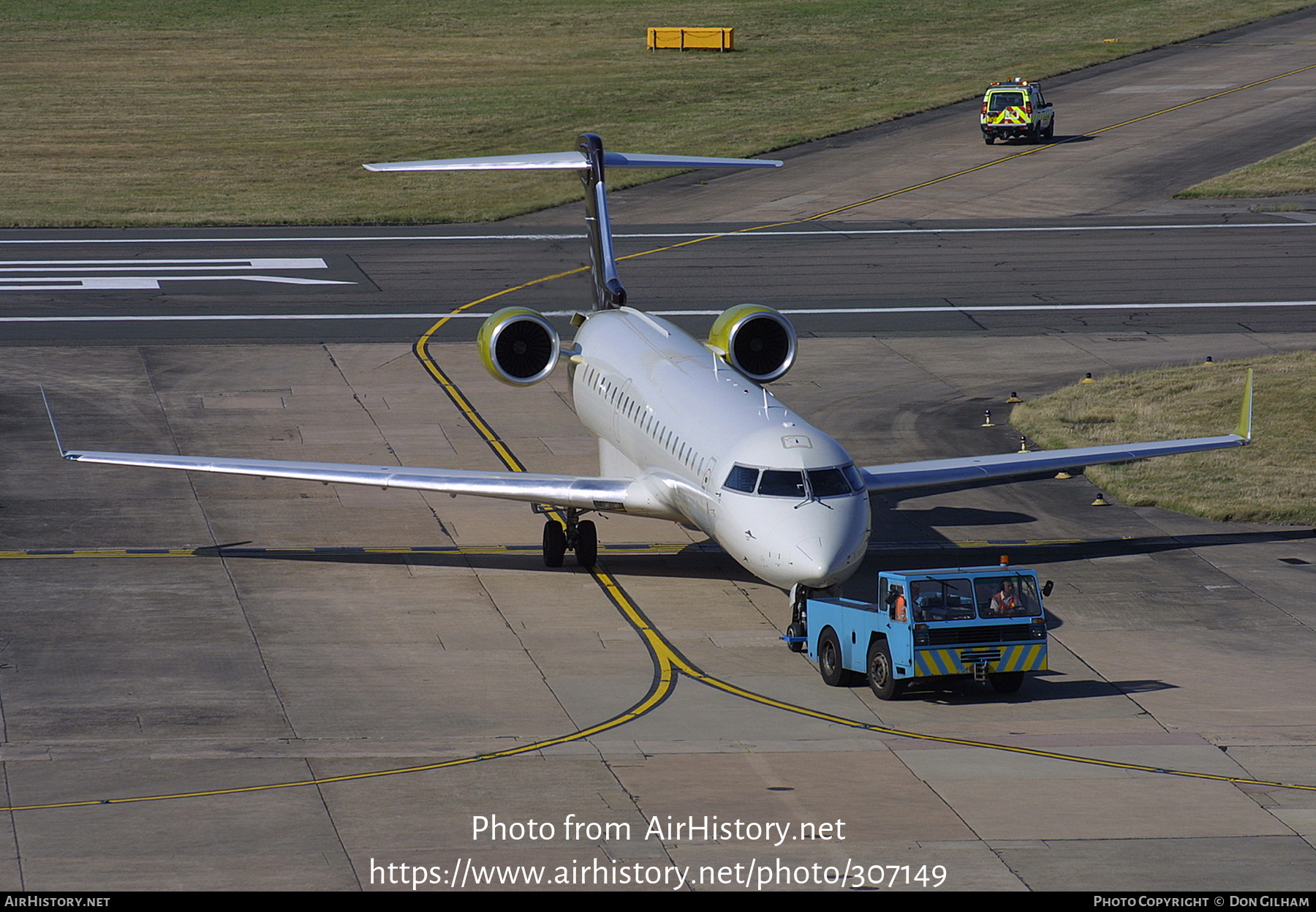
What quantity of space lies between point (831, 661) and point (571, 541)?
6711 mm

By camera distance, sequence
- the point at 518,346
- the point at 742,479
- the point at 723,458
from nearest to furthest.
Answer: the point at 742,479
the point at 723,458
the point at 518,346

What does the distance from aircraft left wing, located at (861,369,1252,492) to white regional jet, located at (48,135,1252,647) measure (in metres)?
0.04

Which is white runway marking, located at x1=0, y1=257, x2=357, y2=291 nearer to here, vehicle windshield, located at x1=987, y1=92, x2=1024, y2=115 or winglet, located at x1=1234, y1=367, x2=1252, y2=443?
winglet, located at x1=1234, y1=367, x2=1252, y2=443

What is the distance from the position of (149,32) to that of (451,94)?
2823 cm

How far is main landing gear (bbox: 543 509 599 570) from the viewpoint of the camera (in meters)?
27.5

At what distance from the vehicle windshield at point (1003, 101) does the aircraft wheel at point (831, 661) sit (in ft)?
169

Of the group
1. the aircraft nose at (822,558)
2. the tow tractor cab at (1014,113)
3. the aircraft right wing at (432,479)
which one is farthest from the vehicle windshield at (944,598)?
the tow tractor cab at (1014,113)

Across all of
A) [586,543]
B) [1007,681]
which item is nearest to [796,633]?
[1007,681]

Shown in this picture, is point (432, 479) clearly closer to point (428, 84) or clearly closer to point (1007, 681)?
point (1007, 681)

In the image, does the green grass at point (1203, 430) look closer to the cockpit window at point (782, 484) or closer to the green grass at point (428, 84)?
the cockpit window at point (782, 484)

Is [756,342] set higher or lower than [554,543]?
higher

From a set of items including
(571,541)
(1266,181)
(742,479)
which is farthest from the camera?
(1266,181)

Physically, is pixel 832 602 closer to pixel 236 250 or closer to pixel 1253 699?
pixel 1253 699

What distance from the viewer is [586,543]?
90.2 feet
